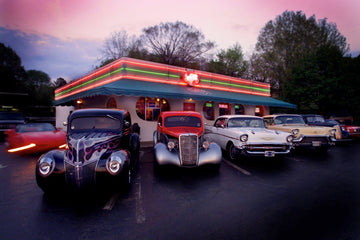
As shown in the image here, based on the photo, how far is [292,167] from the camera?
609 centimetres

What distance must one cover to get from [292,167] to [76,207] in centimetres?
620

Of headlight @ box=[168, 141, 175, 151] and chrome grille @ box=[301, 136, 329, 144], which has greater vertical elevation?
headlight @ box=[168, 141, 175, 151]

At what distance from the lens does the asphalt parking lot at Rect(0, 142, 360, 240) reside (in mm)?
2609

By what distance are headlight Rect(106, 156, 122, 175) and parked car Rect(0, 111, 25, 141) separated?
1247 cm

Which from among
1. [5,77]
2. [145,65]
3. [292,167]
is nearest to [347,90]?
[292,167]

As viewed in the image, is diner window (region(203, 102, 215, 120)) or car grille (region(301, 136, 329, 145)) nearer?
car grille (region(301, 136, 329, 145))

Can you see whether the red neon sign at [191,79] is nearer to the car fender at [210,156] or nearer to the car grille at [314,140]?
the car grille at [314,140]

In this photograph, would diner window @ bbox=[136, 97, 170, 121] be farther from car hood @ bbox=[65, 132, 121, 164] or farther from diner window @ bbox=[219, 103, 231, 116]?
car hood @ bbox=[65, 132, 121, 164]

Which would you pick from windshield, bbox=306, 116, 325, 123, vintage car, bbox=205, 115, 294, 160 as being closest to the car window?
vintage car, bbox=205, 115, 294, 160

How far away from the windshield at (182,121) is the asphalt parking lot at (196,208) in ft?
5.91

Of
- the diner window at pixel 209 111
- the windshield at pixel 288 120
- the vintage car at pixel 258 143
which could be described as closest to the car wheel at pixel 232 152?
the vintage car at pixel 258 143

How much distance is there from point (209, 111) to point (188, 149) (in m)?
10.5

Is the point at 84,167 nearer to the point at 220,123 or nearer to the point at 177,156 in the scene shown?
the point at 177,156

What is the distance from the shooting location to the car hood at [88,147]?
144 inches
